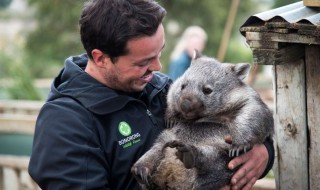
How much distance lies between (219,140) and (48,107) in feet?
3.23

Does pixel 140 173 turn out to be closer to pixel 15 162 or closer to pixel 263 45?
pixel 263 45

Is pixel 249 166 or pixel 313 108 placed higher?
pixel 313 108

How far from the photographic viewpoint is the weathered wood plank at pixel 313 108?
12.3 feet

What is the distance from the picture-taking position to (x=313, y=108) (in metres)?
3.82

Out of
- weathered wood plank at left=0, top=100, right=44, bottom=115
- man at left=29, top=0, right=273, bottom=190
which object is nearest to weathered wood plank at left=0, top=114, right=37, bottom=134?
weathered wood plank at left=0, top=100, right=44, bottom=115

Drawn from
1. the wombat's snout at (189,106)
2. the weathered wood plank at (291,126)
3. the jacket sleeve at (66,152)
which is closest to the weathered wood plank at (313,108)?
the weathered wood plank at (291,126)

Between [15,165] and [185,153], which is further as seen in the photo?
[15,165]

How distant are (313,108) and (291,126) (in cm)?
20

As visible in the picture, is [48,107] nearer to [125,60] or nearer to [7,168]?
[125,60]

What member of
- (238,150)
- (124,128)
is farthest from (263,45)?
(124,128)

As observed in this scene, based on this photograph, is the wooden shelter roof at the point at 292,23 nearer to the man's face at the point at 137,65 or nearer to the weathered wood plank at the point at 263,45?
the weathered wood plank at the point at 263,45

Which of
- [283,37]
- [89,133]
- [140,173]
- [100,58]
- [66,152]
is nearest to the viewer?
[66,152]

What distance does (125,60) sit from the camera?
3.35 meters

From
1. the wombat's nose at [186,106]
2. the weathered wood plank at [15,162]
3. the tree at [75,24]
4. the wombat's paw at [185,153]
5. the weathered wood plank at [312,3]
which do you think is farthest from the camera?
the tree at [75,24]
